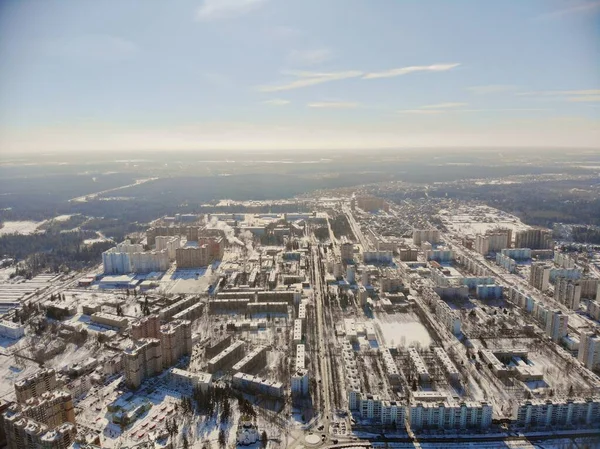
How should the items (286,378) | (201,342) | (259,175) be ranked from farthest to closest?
1. (259,175)
2. (201,342)
3. (286,378)

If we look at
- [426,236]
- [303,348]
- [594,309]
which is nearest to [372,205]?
[426,236]

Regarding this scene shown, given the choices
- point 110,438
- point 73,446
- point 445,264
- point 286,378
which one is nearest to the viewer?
point 73,446

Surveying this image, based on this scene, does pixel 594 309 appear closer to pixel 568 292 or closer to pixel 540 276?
pixel 568 292

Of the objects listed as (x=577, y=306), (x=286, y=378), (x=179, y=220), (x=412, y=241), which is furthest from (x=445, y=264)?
(x=179, y=220)

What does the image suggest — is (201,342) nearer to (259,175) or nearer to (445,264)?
(445,264)

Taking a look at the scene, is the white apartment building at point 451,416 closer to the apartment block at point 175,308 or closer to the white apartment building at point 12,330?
the apartment block at point 175,308

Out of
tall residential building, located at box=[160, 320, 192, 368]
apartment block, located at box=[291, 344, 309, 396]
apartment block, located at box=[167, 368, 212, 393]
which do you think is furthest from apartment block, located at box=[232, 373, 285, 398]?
tall residential building, located at box=[160, 320, 192, 368]

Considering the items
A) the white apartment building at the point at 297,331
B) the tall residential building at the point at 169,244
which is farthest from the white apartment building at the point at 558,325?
the tall residential building at the point at 169,244
